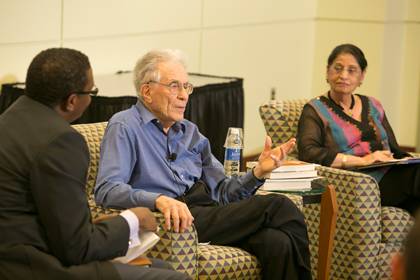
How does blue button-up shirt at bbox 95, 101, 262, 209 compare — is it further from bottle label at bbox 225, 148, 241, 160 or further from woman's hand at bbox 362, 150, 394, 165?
woman's hand at bbox 362, 150, 394, 165

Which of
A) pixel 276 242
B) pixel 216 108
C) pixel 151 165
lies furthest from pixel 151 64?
pixel 216 108

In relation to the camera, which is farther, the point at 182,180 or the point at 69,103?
the point at 182,180

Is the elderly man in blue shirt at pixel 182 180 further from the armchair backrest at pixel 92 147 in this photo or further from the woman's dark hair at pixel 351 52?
the woman's dark hair at pixel 351 52

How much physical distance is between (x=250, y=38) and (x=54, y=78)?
4514 mm

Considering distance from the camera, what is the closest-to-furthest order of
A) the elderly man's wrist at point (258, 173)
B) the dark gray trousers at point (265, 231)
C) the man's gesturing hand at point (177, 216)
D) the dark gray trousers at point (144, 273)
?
the dark gray trousers at point (144, 273)
the man's gesturing hand at point (177, 216)
the dark gray trousers at point (265, 231)
the elderly man's wrist at point (258, 173)

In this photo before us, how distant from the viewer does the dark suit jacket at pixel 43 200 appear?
8.38 ft

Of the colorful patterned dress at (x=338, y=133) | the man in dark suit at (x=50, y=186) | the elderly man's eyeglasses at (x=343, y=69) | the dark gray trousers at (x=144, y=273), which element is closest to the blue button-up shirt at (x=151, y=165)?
the dark gray trousers at (x=144, y=273)

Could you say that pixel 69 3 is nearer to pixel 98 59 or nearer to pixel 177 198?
pixel 98 59

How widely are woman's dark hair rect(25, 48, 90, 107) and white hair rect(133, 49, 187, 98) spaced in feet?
3.26

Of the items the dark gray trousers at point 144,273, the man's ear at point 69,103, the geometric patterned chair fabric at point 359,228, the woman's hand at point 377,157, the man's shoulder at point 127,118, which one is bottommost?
the geometric patterned chair fabric at point 359,228

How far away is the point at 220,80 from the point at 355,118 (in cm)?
136

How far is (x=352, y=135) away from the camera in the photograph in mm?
4801

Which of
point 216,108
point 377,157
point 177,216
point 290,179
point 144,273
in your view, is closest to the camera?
point 144,273

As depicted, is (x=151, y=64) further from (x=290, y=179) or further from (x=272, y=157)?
(x=290, y=179)
